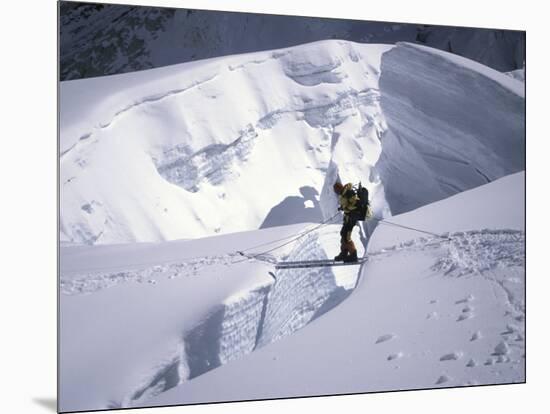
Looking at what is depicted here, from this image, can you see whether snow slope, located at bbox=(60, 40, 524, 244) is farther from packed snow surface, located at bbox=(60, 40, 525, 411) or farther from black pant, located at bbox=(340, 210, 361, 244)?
black pant, located at bbox=(340, 210, 361, 244)

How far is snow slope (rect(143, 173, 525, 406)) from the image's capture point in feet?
18.4

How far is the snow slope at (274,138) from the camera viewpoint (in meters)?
5.27

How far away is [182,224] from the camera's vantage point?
541 centimetres

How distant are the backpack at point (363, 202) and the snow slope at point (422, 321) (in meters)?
0.16

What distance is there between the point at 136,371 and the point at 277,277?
110 centimetres

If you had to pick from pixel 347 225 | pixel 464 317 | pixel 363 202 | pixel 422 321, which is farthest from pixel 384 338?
pixel 363 202

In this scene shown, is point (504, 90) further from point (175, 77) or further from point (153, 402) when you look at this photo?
point (153, 402)

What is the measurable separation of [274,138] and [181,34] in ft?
3.03

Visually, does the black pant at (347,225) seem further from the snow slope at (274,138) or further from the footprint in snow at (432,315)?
the footprint in snow at (432,315)

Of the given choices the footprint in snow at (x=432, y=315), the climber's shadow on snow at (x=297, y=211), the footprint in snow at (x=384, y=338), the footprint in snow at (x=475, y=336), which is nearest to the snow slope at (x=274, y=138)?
the climber's shadow on snow at (x=297, y=211)

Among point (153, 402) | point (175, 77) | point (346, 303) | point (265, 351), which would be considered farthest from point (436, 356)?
point (175, 77)

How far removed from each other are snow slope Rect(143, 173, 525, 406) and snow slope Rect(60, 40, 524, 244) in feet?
0.75

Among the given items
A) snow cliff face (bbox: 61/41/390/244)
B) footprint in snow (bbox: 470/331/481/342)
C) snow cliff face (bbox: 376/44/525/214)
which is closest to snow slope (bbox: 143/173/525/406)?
footprint in snow (bbox: 470/331/481/342)

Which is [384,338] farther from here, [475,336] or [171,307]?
[171,307]
